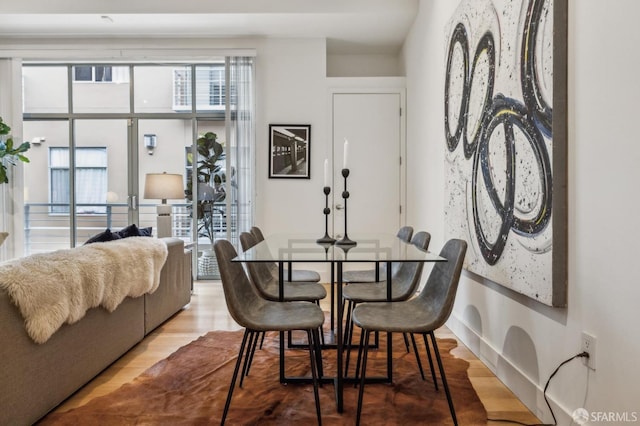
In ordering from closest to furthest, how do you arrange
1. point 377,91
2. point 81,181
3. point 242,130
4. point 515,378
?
point 515,378 → point 242,130 → point 377,91 → point 81,181

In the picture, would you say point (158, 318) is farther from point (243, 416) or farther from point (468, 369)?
point (468, 369)

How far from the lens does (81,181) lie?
5180mm

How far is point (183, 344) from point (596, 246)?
246 cm

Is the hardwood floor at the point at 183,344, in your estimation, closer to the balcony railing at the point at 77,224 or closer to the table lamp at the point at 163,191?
the table lamp at the point at 163,191

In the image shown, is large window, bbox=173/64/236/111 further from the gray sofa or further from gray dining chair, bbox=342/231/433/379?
gray dining chair, bbox=342/231/433/379

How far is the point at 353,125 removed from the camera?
490cm

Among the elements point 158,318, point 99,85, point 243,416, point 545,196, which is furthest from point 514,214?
point 99,85

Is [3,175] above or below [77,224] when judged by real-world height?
above

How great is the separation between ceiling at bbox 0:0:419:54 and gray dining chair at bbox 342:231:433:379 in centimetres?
285

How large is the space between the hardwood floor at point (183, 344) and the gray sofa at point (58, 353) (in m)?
0.06

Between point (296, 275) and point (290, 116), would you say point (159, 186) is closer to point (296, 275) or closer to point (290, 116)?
point (290, 116)

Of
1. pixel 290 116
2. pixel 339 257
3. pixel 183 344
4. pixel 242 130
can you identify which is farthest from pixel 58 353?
pixel 290 116

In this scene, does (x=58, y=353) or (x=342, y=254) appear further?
(x=342, y=254)

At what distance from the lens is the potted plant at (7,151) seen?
183 inches
